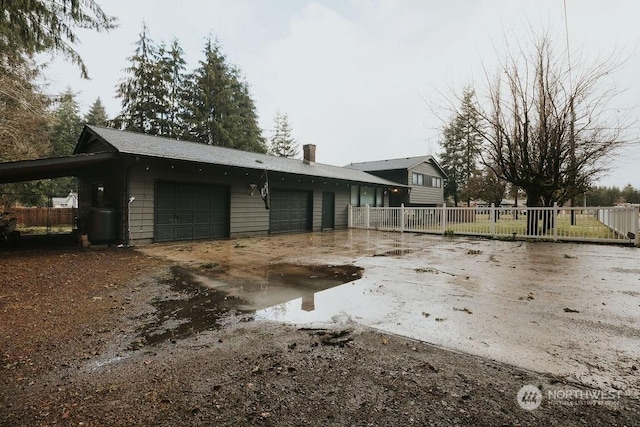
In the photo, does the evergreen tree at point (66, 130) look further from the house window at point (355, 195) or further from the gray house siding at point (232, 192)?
the house window at point (355, 195)

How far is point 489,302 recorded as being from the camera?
4.00 metres

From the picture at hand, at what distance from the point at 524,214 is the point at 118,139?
14.9 meters

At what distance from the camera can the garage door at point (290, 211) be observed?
13.9m

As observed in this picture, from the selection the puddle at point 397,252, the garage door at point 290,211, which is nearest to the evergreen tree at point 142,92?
the garage door at point 290,211

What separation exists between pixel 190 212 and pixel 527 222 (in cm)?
1259

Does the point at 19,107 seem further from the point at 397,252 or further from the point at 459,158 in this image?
the point at 459,158

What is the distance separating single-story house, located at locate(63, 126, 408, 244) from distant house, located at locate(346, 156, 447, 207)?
9.36m

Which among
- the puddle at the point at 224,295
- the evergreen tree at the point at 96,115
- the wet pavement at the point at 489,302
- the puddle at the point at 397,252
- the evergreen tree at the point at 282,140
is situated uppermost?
the evergreen tree at the point at 96,115

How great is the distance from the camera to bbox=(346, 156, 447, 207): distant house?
23.4 m

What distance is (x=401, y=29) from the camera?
1302 cm

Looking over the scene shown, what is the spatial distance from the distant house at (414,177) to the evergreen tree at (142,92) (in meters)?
17.3

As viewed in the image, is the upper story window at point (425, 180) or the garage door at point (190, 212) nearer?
the garage door at point (190, 212)

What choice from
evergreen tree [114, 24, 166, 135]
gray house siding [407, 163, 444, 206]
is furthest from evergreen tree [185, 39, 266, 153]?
gray house siding [407, 163, 444, 206]

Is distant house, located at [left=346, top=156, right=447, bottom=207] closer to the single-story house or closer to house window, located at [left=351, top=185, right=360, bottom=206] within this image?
house window, located at [left=351, top=185, right=360, bottom=206]
